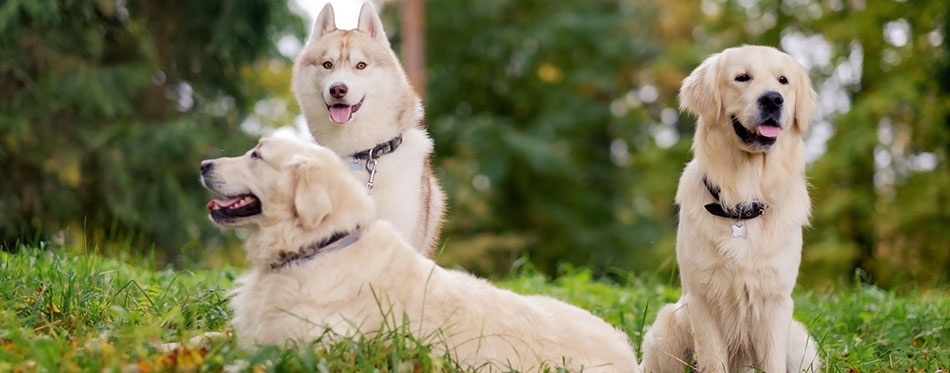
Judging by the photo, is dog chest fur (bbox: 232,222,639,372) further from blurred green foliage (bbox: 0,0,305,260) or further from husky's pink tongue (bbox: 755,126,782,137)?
blurred green foliage (bbox: 0,0,305,260)

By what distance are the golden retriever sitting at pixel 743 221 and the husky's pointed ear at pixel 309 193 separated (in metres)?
1.82

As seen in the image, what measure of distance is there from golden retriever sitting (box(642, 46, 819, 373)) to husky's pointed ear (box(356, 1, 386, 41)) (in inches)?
71.8

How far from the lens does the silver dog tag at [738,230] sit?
4.42 meters

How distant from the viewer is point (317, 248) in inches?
153

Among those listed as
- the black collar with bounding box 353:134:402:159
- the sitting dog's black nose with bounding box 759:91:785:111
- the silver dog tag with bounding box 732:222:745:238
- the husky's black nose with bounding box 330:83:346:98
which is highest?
the sitting dog's black nose with bounding box 759:91:785:111

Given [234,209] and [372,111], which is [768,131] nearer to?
[372,111]

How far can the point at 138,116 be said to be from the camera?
40.5 ft

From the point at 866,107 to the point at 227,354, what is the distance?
13.1 meters

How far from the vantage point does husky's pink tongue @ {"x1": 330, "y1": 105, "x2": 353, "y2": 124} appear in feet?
16.6

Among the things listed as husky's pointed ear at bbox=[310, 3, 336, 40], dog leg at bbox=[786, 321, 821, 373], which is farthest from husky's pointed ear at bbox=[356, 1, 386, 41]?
dog leg at bbox=[786, 321, 821, 373]

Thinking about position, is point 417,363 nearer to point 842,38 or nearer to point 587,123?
point 842,38

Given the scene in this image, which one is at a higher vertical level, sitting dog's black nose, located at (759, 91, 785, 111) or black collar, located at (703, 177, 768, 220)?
sitting dog's black nose, located at (759, 91, 785, 111)

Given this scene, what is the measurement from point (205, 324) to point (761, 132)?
2835mm

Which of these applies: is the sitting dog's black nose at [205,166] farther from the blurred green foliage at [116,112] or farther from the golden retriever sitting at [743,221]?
the blurred green foliage at [116,112]
